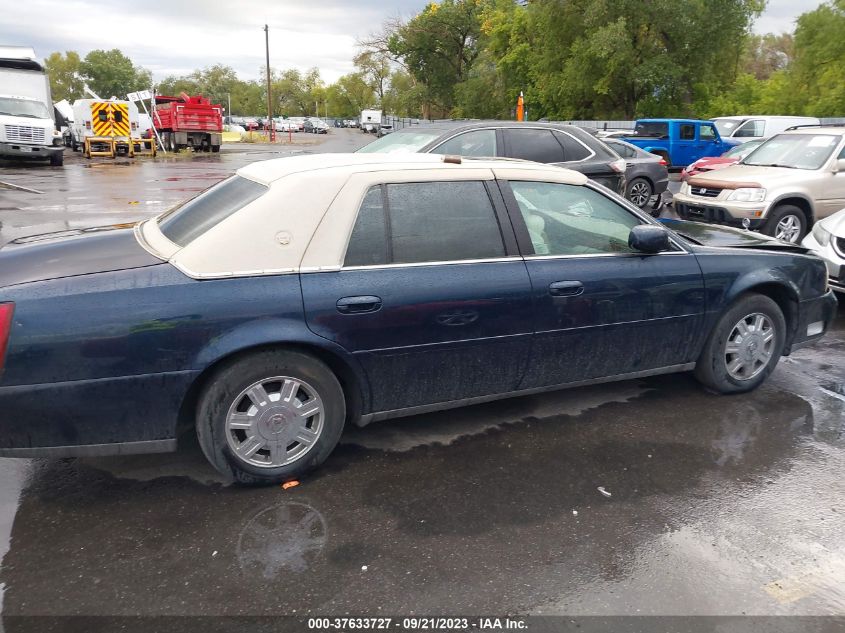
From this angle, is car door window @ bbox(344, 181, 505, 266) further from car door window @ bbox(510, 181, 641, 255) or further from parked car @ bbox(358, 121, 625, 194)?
→ parked car @ bbox(358, 121, 625, 194)

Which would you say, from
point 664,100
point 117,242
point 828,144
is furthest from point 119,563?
point 664,100

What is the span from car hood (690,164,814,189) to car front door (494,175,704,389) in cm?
602

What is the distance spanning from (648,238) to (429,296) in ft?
4.85

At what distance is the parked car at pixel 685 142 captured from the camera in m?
A: 20.6

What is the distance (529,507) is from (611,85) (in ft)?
117

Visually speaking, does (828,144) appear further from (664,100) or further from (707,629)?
(664,100)

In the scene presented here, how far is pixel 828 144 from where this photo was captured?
9.95 meters

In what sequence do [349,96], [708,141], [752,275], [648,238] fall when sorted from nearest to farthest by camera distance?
[648,238] < [752,275] < [708,141] < [349,96]

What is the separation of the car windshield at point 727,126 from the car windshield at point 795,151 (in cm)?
1242

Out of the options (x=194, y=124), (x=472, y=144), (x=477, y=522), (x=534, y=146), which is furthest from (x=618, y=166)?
(x=194, y=124)

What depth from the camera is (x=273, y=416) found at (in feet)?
11.1

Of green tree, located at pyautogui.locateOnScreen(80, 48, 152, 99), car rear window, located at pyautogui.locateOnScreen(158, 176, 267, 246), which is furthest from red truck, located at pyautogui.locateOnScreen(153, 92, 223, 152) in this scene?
green tree, located at pyautogui.locateOnScreen(80, 48, 152, 99)

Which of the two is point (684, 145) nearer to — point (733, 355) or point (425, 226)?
point (733, 355)

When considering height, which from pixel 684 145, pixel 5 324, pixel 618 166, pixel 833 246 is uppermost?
pixel 684 145
